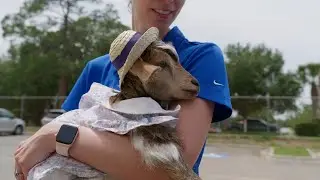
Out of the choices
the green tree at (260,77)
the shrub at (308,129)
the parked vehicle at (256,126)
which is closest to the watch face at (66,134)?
the parked vehicle at (256,126)

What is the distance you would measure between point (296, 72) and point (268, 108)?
45.0ft

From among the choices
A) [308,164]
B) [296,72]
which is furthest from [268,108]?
[296,72]

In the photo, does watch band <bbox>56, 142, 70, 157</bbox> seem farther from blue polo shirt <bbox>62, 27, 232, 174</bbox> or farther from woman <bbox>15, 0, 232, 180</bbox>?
blue polo shirt <bbox>62, 27, 232, 174</bbox>

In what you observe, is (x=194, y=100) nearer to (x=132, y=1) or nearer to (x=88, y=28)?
(x=132, y=1)

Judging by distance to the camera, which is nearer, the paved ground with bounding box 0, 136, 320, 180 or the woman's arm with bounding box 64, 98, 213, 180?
the woman's arm with bounding box 64, 98, 213, 180

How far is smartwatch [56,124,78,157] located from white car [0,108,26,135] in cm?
2386

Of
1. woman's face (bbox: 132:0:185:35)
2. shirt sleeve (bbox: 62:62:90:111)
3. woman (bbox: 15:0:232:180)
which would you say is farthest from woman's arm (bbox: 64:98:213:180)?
shirt sleeve (bbox: 62:62:90:111)

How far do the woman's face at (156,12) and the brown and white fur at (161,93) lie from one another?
20cm

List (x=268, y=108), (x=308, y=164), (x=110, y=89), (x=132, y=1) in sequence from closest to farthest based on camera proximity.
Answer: (x=110, y=89) → (x=132, y=1) → (x=308, y=164) → (x=268, y=108)

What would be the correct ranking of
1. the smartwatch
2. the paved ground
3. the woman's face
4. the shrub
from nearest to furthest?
the smartwatch
the woman's face
the paved ground
the shrub

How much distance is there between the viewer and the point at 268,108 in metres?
23.8

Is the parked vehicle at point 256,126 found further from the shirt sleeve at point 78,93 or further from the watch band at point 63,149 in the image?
the watch band at point 63,149

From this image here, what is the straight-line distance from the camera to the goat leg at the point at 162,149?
1230mm

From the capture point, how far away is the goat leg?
123 centimetres
